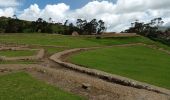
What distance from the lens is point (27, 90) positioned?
17328 mm

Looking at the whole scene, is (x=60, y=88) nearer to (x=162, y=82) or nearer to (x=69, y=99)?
(x=69, y=99)

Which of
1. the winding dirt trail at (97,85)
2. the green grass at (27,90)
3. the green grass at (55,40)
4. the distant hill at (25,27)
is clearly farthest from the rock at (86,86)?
the distant hill at (25,27)

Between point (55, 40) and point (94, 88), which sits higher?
point (94, 88)

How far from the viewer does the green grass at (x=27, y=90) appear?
52.5 feet

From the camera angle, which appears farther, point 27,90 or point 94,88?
point 94,88

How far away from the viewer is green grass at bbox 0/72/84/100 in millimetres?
16016

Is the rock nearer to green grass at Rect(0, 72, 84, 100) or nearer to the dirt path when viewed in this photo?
the dirt path

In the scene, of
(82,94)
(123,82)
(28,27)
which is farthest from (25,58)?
(28,27)

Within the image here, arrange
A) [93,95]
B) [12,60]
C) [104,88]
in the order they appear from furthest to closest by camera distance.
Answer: [12,60]
[104,88]
[93,95]

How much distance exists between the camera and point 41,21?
10106 centimetres

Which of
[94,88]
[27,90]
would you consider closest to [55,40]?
[94,88]

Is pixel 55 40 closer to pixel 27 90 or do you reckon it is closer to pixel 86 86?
pixel 86 86

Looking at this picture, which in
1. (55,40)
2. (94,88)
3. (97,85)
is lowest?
(55,40)

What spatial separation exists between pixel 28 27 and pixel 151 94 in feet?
276
